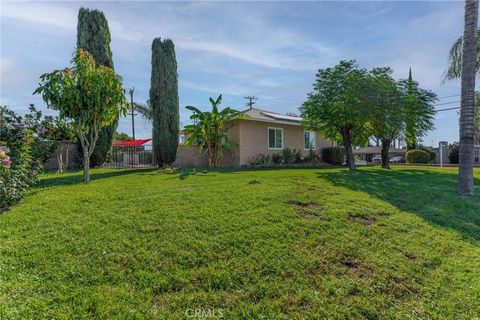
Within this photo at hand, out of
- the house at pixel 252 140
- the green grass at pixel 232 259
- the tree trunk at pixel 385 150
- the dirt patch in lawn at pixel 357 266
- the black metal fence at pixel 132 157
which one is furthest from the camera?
the tree trunk at pixel 385 150

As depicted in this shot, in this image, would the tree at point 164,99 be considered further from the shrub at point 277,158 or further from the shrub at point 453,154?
the shrub at point 453,154

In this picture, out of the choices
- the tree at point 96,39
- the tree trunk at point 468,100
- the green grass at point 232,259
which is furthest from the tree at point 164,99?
the tree trunk at point 468,100

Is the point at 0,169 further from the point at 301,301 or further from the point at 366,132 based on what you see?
the point at 366,132

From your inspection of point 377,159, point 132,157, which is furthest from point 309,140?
point 377,159

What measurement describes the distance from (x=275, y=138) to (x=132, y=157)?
28.7ft

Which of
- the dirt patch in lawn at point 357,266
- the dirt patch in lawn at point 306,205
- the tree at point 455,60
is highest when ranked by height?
the tree at point 455,60

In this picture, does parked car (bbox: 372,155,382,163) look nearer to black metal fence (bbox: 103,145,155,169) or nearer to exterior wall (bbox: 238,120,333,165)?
exterior wall (bbox: 238,120,333,165)

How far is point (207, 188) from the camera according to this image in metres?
8.03

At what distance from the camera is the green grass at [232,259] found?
346 centimetres

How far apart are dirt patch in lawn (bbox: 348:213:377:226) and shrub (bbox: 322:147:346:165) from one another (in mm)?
16544

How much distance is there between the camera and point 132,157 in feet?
58.2

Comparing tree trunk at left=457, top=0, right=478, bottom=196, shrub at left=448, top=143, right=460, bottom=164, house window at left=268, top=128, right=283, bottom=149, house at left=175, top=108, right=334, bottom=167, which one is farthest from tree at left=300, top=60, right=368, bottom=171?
shrub at left=448, top=143, right=460, bottom=164

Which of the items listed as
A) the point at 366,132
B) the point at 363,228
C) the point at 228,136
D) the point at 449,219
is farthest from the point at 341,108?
the point at 363,228

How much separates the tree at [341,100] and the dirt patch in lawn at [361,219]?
8.33 meters
